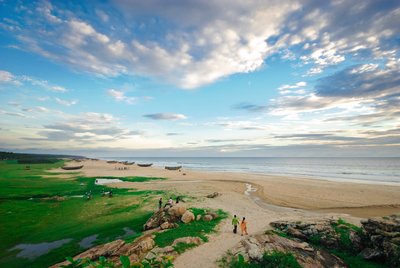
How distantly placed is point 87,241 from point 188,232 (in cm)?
996

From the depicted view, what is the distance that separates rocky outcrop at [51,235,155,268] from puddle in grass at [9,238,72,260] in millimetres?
4169

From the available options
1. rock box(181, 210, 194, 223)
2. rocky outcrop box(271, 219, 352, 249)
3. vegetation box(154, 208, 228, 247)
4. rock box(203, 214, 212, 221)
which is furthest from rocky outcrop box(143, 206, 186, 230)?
rocky outcrop box(271, 219, 352, 249)

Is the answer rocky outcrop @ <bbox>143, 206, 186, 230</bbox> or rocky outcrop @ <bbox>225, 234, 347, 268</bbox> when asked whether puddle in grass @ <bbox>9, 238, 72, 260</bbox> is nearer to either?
rocky outcrop @ <bbox>143, 206, 186, 230</bbox>

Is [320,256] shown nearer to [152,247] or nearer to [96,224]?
[152,247]

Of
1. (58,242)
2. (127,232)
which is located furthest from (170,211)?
(58,242)

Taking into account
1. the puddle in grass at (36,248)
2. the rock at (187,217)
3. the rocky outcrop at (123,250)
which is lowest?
the puddle in grass at (36,248)

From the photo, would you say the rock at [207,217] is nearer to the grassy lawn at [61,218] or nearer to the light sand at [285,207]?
the light sand at [285,207]

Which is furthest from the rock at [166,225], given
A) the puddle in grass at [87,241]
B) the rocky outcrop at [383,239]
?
the rocky outcrop at [383,239]

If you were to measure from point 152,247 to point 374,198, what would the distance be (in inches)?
1541

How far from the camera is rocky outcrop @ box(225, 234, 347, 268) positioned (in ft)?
47.4

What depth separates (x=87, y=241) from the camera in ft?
70.4

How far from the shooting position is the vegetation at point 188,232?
18264 millimetres

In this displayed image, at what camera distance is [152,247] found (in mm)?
17234

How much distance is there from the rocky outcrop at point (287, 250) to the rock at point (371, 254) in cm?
179
